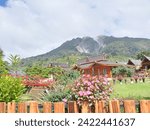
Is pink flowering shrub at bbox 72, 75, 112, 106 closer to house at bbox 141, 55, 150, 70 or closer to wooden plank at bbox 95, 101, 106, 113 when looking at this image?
wooden plank at bbox 95, 101, 106, 113

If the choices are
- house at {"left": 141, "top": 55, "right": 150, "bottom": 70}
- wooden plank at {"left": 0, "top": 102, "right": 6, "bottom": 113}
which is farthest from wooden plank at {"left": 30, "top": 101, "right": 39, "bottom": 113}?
house at {"left": 141, "top": 55, "right": 150, "bottom": 70}

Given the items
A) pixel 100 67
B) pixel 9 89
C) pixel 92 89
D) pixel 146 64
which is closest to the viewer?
pixel 92 89

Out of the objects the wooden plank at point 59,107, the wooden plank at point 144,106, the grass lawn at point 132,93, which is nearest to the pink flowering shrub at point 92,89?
the wooden plank at point 59,107

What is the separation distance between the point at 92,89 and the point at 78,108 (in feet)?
4.25

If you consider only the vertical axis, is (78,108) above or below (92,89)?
below

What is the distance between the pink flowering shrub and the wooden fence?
819 millimetres

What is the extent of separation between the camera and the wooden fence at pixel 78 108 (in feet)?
16.5

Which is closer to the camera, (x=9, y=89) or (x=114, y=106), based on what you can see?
(x=114, y=106)

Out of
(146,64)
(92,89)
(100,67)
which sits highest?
(146,64)

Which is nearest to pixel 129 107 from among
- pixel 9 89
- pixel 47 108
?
pixel 47 108

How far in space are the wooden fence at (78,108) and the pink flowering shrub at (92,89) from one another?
819 millimetres

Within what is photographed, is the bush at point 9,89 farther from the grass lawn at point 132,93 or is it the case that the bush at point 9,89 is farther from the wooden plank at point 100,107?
the wooden plank at point 100,107

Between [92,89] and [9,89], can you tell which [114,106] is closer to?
[92,89]

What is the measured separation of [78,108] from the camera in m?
5.69
